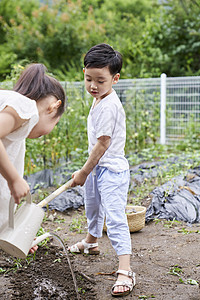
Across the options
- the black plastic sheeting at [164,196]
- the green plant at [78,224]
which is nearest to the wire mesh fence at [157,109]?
the black plastic sheeting at [164,196]

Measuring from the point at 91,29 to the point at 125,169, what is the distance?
10.3 metres

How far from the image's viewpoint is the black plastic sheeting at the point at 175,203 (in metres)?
3.39

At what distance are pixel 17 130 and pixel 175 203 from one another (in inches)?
85.1

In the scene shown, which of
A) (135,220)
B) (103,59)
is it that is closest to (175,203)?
(135,220)

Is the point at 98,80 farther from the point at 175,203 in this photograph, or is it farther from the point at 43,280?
the point at 175,203

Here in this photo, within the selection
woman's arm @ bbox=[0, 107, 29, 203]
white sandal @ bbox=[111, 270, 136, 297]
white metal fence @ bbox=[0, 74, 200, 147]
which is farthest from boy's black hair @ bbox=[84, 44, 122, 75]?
white metal fence @ bbox=[0, 74, 200, 147]

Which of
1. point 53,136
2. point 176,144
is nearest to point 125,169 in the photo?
point 53,136

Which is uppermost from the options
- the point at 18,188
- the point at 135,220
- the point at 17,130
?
the point at 17,130

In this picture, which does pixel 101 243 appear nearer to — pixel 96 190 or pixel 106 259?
pixel 106 259

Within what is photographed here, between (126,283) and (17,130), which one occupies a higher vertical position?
(17,130)

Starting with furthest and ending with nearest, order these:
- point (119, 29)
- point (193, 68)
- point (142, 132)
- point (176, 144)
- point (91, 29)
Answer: point (119, 29)
point (91, 29)
point (193, 68)
point (176, 144)
point (142, 132)

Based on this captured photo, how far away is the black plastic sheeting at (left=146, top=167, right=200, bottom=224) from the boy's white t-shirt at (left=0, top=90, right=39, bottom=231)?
181 centimetres

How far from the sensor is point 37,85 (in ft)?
5.94

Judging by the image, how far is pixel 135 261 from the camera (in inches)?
102
